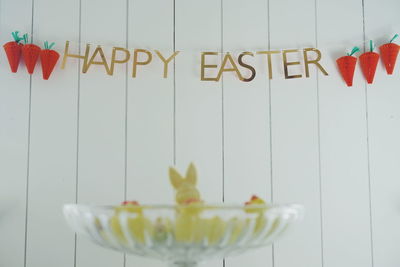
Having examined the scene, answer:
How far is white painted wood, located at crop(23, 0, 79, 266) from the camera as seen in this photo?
1469 mm

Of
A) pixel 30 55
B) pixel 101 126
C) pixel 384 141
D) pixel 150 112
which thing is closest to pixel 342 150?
pixel 384 141

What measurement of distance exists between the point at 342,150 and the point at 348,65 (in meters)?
0.31

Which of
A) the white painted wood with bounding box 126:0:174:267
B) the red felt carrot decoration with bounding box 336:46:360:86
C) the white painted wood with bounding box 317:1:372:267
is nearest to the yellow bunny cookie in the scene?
the white painted wood with bounding box 126:0:174:267

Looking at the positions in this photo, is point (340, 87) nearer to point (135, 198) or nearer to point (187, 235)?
point (135, 198)

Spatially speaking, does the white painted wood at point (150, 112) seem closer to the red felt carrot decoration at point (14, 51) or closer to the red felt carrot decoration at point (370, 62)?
the red felt carrot decoration at point (14, 51)

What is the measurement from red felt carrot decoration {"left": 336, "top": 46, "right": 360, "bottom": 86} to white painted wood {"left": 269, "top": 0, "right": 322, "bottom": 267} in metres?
0.11

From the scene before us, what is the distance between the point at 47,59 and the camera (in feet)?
4.91

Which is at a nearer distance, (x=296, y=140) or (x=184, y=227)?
(x=184, y=227)

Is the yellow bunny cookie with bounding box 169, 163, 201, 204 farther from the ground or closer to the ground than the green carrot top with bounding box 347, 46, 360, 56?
closer to the ground

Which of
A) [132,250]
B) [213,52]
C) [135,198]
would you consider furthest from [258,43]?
[132,250]

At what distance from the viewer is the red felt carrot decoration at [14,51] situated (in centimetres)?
149

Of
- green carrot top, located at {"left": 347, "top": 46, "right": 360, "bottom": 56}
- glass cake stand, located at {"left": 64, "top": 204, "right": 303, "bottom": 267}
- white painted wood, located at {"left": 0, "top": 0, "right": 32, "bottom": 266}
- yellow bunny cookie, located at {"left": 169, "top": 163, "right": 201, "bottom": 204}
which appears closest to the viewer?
glass cake stand, located at {"left": 64, "top": 204, "right": 303, "bottom": 267}

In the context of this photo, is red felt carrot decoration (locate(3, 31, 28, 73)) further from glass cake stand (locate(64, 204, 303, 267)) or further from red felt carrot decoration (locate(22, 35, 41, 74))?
glass cake stand (locate(64, 204, 303, 267))

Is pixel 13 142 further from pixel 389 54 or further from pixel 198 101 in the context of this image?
pixel 389 54
